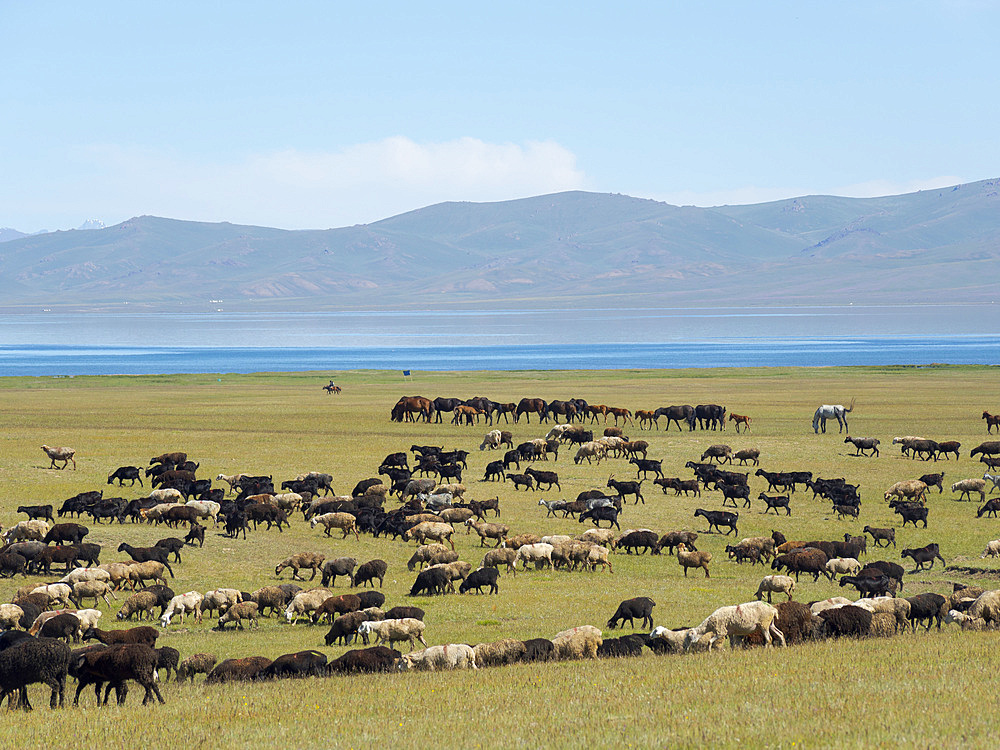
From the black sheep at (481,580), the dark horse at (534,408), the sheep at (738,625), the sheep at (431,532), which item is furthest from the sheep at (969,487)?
the dark horse at (534,408)

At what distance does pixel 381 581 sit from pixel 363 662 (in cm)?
694

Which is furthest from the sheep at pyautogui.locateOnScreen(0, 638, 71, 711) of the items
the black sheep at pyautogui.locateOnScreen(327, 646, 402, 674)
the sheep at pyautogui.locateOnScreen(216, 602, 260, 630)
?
the sheep at pyautogui.locateOnScreen(216, 602, 260, 630)

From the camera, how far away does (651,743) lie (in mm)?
10547

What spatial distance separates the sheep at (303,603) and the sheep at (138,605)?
2671 millimetres

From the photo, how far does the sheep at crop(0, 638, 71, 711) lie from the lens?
1359 centimetres

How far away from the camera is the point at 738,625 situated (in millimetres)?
16859

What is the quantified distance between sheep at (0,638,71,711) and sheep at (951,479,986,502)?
2825cm

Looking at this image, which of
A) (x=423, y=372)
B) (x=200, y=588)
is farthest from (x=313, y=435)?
(x=423, y=372)

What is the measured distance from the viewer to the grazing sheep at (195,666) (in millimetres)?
16062

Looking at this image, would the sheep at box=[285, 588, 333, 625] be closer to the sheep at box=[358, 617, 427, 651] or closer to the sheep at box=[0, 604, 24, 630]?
the sheep at box=[358, 617, 427, 651]

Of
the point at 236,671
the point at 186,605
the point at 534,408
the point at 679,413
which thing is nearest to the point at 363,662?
the point at 236,671

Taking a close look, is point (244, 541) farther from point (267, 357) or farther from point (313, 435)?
point (267, 357)

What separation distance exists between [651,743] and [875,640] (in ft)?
24.8

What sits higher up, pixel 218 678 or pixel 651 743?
pixel 651 743
